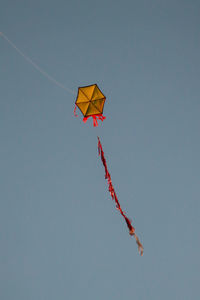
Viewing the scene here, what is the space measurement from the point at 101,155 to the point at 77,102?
1678 mm

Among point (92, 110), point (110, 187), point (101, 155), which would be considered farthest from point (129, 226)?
point (92, 110)

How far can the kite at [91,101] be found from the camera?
8219 millimetres

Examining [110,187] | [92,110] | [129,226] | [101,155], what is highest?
[92,110]

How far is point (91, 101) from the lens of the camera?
8242 mm

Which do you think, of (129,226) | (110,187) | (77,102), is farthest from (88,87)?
(129,226)

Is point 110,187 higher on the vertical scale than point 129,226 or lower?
higher

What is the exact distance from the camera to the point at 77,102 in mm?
8352

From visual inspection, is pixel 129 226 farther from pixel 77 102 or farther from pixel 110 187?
pixel 77 102

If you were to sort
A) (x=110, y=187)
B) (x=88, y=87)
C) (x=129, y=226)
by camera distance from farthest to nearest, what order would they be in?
(x=88, y=87) → (x=110, y=187) → (x=129, y=226)

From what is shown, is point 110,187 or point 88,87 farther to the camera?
point 88,87

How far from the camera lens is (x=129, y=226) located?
6.48 meters

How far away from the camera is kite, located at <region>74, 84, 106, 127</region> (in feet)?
27.0

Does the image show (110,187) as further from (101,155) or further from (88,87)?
(88,87)

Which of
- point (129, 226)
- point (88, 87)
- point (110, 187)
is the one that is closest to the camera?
point (129, 226)
